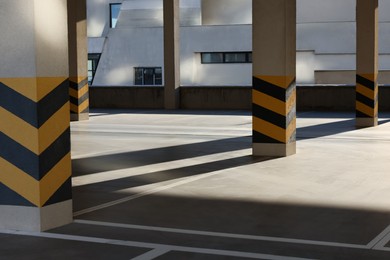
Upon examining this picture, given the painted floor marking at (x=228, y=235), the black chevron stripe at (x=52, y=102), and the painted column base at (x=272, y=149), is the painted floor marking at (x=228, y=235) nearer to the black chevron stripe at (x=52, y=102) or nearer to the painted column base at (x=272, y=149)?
the black chevron stripe at (x=52, y=102)

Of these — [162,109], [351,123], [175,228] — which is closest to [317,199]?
[175,228]

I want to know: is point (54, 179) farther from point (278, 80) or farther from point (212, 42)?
point (212, 42)

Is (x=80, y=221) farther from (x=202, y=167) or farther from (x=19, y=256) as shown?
(x=202, y=167)

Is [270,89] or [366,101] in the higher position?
[270,89]

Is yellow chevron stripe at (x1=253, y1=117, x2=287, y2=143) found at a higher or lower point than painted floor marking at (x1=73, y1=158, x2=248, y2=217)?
higher

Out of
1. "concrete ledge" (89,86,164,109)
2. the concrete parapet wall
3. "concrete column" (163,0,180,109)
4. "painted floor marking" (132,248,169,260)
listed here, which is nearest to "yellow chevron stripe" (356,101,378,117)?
the concrete parapet wall

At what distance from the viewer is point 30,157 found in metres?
6.95

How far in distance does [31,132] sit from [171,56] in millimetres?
22183

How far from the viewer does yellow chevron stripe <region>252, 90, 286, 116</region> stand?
13078mm

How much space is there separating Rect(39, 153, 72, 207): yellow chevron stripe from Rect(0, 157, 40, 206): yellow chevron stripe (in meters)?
0.07

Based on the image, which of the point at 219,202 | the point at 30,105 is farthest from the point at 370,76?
the point at 30,105

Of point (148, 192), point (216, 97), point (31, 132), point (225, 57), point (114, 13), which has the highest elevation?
point (114, 13)

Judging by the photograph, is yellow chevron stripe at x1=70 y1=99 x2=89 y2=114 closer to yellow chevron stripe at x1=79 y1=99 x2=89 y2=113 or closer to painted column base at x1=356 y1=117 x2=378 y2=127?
yellow chevron stripe at x1=79 y1=99 x2=89 y2=113

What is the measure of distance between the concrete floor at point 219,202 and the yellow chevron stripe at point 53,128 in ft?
2.81
